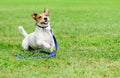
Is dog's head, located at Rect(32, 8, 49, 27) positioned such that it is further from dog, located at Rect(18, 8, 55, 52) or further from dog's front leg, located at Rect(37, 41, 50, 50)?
dog's front leg, located at Rect(37, 41, 50, 50)

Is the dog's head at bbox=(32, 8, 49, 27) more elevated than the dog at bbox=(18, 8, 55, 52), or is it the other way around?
the dog's head at bbox=(32, 8, 49, 27)

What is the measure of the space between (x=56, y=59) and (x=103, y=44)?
1869 mm

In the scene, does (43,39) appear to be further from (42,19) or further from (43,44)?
(42,19)

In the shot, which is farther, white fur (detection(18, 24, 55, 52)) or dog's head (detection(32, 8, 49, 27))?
white fur (detection(18, 24, 55, 52))

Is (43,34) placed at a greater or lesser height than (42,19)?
lesser

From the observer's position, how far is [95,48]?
7594 millimetres

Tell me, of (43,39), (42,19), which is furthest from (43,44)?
(42,19)

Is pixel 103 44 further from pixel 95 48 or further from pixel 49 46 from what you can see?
pixel 49 46

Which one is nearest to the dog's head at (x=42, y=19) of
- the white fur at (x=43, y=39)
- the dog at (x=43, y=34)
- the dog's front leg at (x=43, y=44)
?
the dog at (x=43, y=34)

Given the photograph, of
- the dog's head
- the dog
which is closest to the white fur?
the dog

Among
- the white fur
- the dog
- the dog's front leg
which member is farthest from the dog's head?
the dog's front leg

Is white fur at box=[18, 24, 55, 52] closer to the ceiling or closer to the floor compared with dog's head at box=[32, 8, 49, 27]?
closer to the floor

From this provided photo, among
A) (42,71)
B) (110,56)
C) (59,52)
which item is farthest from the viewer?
(59,52)

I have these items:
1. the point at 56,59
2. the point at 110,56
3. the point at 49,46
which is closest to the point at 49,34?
the point at 49,46
